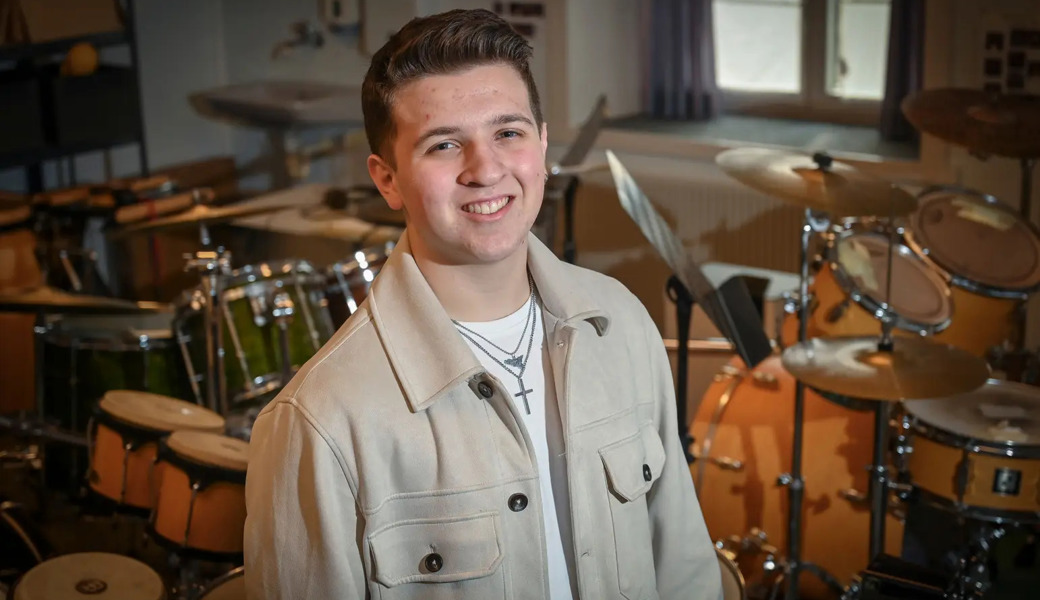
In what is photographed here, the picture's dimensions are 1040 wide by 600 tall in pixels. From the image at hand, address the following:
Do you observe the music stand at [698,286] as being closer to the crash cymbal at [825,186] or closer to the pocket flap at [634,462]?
the crash cymbal at [825,186]

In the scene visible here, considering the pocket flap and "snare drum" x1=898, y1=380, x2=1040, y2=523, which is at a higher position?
the pocket flap

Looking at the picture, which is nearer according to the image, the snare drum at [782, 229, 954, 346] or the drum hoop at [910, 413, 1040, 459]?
the drum hoop at [910, 413, 1040, 459]

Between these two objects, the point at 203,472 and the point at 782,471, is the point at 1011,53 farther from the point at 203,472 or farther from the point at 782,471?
the point at 203,472

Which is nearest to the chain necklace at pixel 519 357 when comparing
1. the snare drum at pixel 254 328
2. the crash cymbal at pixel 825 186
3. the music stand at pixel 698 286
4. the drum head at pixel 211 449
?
the music stand at pixel 698 286

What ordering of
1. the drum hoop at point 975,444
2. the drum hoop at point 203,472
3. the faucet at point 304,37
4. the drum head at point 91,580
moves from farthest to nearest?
the faucet at point 304,37 < the drum hoop at point 975,444 < the drum hoop at point 203,472 < the drum head at point 91,580

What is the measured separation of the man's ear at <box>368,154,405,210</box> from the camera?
1.39 m

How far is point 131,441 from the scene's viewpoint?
273 cm

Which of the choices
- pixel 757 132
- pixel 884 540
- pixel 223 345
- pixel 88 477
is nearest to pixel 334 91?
pixel 757 132

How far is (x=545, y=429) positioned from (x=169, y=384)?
2.08m

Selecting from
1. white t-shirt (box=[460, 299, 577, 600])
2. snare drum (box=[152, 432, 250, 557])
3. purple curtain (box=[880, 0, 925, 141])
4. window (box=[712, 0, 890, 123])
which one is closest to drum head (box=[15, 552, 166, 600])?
snare drum (box=[152, 432, 250, 557])

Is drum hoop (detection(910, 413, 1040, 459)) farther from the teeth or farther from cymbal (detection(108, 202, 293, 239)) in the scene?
cymbal (detection(108, 202, 293, 239))

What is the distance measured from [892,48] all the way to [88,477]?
307 centimetres

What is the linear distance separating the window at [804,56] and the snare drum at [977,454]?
6.93ft

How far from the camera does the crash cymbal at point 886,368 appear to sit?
2.47m
